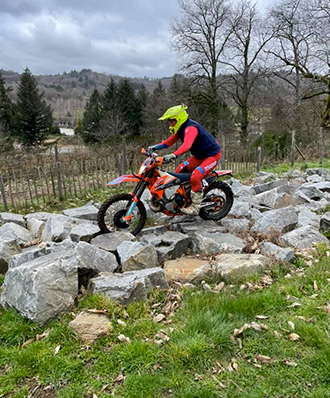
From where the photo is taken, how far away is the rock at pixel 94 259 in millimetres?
3918

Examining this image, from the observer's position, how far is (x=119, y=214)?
5.45 meters

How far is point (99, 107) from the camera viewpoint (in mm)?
47875

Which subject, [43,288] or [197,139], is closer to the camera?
[43,288]

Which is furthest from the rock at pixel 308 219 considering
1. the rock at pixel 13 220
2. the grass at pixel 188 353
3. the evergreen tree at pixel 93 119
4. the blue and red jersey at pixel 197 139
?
the evergreen tree at pixel 93 119

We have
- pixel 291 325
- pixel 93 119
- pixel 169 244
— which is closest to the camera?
pixel 291 325

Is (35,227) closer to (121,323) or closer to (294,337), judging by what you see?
(121,323)

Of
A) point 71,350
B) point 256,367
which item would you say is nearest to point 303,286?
point 256,367

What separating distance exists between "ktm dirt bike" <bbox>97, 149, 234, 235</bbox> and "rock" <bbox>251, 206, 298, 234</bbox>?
46.2 inches

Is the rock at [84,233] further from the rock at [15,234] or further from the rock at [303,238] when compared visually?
the rock at [303,238]

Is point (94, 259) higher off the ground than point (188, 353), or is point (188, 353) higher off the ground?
point (94, 259)

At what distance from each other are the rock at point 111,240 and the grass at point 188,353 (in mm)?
1205

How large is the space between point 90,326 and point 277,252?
113 inches

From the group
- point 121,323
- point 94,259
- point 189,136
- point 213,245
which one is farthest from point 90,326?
point 189,136

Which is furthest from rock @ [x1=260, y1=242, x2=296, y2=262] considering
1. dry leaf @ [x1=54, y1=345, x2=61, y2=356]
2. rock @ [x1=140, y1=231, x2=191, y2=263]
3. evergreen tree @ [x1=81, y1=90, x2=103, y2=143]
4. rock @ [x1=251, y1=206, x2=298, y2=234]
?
evergreen tree @ [x1=81, y1=90, x2=103, y2=143]
